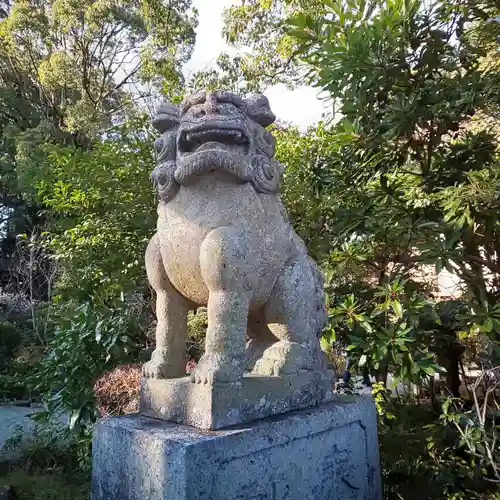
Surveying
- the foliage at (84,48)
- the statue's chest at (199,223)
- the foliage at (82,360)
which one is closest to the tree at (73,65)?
the foliage at (84,48)

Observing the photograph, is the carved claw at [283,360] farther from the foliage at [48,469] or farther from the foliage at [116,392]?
the foliage at [116,392]

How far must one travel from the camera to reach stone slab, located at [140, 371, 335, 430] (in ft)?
5.98

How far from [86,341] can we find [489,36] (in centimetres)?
375

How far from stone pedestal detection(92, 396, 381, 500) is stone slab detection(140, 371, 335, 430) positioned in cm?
4

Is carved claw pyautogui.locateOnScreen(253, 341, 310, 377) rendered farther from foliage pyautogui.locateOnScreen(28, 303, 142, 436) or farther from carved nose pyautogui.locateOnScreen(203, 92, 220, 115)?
foliage pyautogui.locateOnScreen(28, 303, 142, 436)

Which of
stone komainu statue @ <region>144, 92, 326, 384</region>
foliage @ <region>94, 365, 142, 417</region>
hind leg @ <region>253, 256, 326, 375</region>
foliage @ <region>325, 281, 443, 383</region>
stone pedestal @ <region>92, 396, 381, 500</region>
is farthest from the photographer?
foliage @ <region>94, 365, 142, 417</region>

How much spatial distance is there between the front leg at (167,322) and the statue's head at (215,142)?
31cm

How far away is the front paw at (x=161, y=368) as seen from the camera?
2072 millimetres

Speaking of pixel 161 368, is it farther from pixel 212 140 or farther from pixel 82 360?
pixel 82 360

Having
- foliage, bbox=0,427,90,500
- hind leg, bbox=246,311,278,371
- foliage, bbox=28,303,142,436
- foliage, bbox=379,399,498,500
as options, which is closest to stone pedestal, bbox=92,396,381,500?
hind leg, bbox=246,311,278,371

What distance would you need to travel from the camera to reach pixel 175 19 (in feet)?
31.4

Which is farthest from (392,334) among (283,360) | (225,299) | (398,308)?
(225,299)

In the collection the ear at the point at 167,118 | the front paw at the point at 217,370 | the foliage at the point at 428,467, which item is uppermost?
the ear at the point at 167,118

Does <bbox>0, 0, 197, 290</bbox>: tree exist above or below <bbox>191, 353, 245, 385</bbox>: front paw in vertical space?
above
